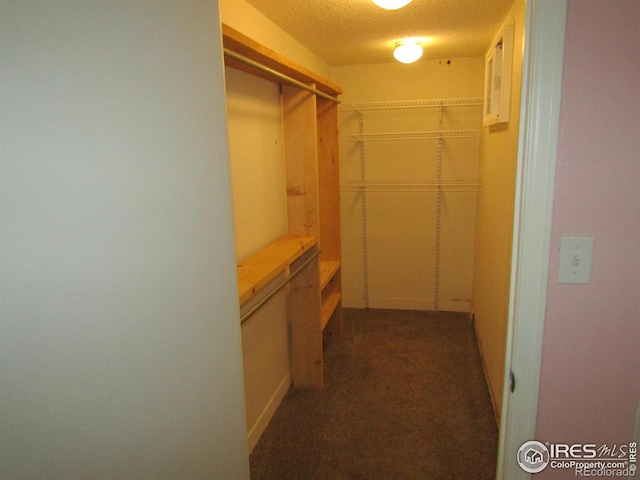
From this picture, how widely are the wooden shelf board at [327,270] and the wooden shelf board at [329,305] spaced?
6.4 inches

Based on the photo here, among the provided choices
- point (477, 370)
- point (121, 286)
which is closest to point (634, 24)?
point (121, 286)

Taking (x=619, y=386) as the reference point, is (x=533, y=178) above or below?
above

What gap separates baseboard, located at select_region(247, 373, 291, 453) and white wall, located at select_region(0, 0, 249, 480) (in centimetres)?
126

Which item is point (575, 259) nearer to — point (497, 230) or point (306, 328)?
point (497, 230)

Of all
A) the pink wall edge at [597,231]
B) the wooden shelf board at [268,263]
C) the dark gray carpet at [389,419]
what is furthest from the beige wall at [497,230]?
the wooden shelf board at [268,263]

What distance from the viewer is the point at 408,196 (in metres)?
4.03

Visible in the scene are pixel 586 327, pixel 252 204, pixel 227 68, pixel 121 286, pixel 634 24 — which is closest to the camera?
pixel 121 286

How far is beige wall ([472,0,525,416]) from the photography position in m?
2.14

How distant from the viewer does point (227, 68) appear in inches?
78.0

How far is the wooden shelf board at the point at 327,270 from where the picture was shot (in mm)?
3012

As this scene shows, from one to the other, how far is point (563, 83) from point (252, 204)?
1611mm

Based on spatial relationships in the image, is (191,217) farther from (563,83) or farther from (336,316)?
(336,316)

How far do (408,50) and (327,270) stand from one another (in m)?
1.63

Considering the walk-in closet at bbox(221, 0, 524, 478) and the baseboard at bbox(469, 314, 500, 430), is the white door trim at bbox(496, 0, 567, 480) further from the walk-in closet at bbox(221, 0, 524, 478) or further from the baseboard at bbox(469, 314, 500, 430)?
the baseboard at bbox(469, 314, 500, 430)
